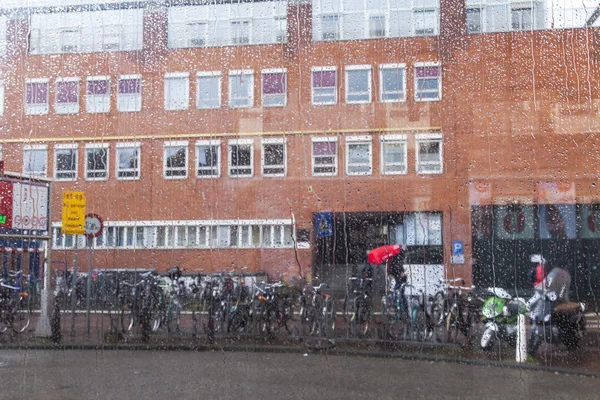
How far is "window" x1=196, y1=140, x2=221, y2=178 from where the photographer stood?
3.01 metres

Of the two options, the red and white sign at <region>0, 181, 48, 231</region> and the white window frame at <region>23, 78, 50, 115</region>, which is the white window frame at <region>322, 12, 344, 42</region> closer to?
the white window frame at <region>23, 78, 50, 115</region>

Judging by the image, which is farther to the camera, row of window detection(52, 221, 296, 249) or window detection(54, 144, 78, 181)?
window detection(54, 144, 78, 181)

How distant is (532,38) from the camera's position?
301 cm

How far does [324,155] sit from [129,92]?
3.40 feet

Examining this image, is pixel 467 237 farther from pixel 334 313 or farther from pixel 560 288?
pixel 334 313

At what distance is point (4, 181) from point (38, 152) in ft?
0.76

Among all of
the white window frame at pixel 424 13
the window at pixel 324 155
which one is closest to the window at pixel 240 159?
the window at pixel 324 155

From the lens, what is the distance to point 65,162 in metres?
3.30

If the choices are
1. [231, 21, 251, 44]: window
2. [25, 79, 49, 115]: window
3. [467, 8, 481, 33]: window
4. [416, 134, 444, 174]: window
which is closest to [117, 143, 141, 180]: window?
[25, 79, 49, 115]: window

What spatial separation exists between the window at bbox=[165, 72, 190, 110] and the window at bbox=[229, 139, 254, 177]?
1.02 ft

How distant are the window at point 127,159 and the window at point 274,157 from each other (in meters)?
0.62

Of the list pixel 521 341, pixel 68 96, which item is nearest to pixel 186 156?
pixel 68 96

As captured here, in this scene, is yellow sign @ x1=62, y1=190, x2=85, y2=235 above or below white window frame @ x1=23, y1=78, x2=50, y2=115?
below

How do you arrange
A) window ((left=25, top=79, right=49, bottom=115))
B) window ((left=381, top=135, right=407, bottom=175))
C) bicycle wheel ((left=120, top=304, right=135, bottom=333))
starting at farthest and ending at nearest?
1. window ((left=25, top=79, right=49, bottom=115))
2. bicycle wheel ((left=120, top=304, right=135, bottom=333))
3. window ((left=381, top=135, right=407, bottom=175))
